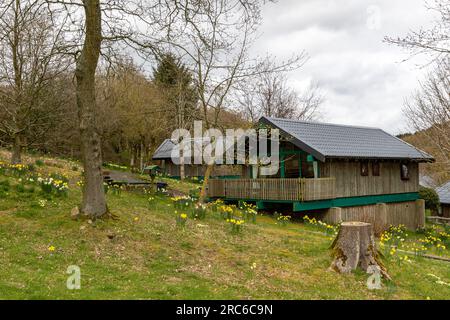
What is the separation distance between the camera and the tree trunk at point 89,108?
9.51 m

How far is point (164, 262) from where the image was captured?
823 cm

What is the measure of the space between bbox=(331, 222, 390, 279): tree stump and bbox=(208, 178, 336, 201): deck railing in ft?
33.9

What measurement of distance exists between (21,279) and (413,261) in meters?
9.00

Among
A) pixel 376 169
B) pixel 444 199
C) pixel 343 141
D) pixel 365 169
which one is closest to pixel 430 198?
pixel 444 199

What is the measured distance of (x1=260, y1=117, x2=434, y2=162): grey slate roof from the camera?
20.3 m

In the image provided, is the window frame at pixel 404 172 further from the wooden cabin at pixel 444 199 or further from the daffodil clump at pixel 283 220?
the daffodil clump at pixel 283 220

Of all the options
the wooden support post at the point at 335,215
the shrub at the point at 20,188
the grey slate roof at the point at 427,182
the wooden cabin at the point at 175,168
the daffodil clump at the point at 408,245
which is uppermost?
the wooden cabin at the point at 175,168

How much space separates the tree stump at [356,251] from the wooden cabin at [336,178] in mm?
10323

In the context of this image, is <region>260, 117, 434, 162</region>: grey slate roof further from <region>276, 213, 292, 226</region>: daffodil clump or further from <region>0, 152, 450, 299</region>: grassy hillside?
<region>0, 152, 450, 299</region>: grassy hillside

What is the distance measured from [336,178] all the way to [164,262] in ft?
49.0

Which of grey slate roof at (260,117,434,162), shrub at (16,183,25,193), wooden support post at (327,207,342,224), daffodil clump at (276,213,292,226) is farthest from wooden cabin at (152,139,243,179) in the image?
shrub at (16,183,25,193)

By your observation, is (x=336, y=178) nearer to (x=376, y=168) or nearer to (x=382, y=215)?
(x=376, y=168)

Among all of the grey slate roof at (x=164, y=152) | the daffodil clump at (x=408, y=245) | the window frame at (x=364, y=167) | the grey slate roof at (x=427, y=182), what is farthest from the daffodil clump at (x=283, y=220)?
the grey slate roof at (x=427, y=182)
